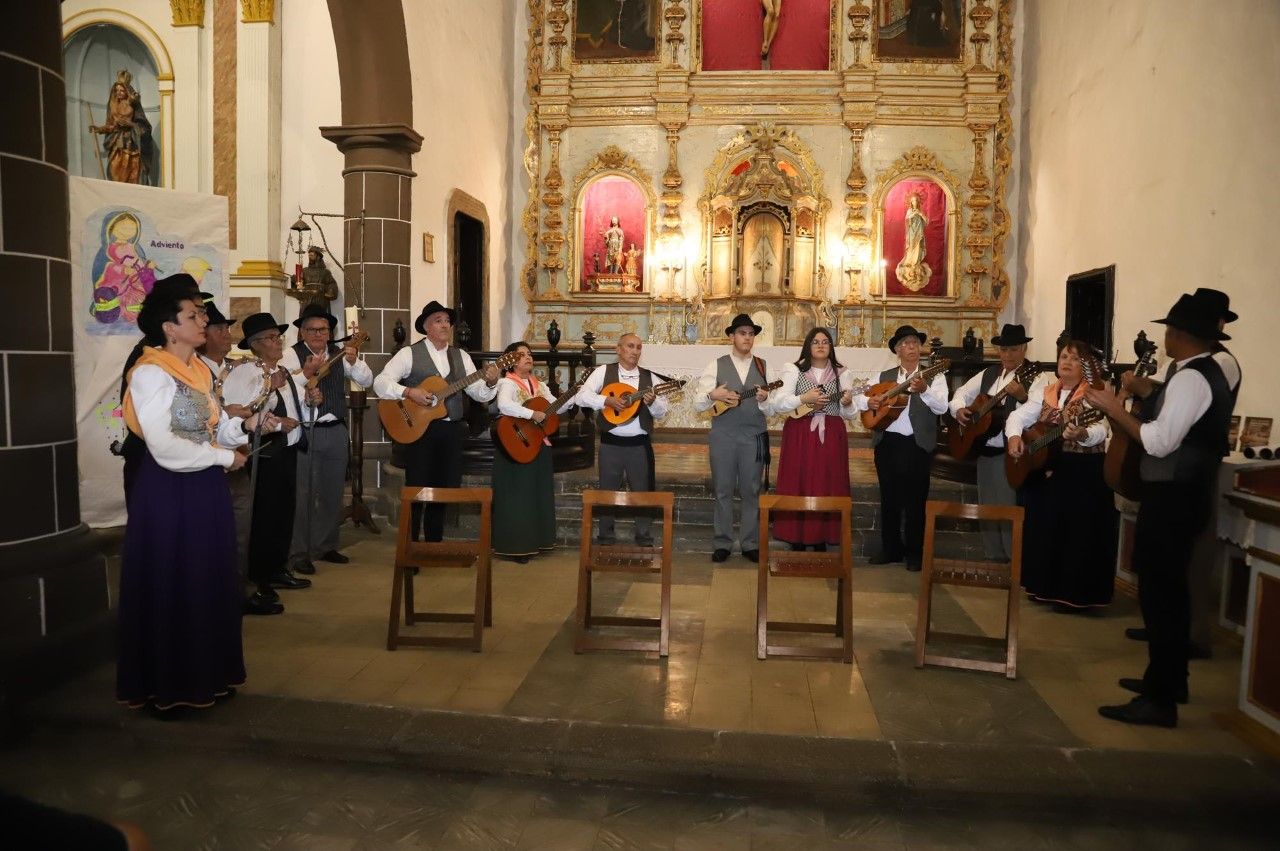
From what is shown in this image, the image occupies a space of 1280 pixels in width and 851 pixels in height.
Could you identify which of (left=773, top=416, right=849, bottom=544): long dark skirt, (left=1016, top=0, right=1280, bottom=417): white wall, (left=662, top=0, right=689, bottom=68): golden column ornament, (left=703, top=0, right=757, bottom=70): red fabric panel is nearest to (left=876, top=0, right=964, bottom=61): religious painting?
(left=1016, top=0, right=1280, bottom=417): white wall

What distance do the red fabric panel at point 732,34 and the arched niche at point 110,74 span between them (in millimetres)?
7218

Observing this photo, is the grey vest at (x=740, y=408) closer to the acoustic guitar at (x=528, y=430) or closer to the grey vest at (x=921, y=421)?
the grey vest at (x=921, y=421)

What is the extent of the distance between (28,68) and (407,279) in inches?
188

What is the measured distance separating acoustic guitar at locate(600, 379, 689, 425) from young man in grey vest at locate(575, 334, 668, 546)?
3cm

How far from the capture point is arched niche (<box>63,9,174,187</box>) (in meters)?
9.70

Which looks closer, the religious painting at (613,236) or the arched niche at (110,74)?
the arched niche at (110,74)

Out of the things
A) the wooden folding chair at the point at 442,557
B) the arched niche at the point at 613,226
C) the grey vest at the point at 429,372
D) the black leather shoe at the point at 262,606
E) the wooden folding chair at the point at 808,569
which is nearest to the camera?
the wooden folding chair at the point at 808,569

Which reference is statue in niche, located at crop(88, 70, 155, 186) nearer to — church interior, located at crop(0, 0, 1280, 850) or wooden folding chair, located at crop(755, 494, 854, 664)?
church interior, located at crop(0, 0, 1280, 850)

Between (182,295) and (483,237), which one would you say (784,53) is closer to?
(483,237)

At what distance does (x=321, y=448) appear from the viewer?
6.14 metres

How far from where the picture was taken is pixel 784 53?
12875mm

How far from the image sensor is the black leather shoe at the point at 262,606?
534cm

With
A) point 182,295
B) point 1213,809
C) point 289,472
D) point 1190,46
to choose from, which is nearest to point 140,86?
point 289,472

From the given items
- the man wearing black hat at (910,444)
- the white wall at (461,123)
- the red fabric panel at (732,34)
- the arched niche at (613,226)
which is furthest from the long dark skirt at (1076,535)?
the red fabric panel at (732,34)
